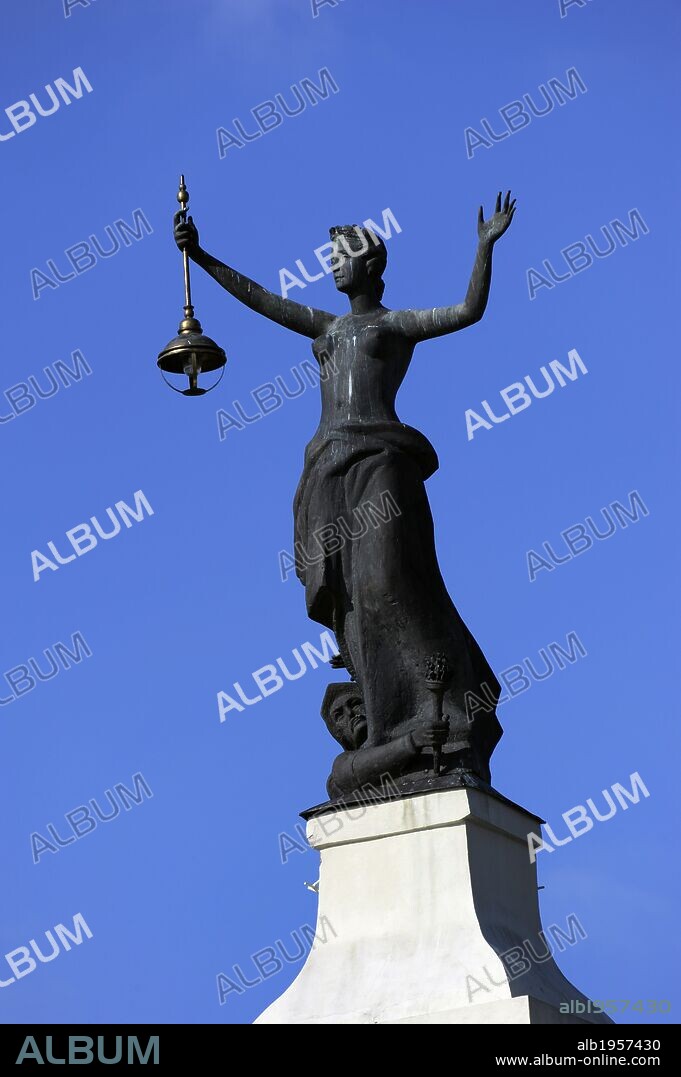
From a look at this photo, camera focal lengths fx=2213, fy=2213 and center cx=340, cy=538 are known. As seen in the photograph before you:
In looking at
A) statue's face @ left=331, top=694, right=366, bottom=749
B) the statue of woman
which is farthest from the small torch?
statue's face @ left=331, top=694, right=366, bottom=749

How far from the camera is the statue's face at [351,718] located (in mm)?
16297

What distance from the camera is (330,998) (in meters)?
15.1

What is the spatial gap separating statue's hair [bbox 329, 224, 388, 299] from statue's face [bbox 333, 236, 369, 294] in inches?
1.1

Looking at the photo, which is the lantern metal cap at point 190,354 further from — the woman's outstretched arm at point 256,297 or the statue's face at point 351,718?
the statue's face at point 351,718

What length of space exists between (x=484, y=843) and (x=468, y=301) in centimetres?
388

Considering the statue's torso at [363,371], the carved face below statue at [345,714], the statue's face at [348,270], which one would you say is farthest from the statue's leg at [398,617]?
the statue's face at [348,270]

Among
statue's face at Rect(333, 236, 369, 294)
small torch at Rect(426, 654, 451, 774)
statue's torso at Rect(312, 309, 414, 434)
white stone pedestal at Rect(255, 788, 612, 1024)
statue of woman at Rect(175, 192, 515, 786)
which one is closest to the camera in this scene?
white stone pedestal at Rect(255, 788, 612, 1024)

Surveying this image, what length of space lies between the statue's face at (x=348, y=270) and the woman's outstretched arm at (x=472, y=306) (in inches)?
17.0

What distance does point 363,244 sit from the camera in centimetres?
1675

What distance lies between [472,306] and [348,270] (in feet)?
3.96

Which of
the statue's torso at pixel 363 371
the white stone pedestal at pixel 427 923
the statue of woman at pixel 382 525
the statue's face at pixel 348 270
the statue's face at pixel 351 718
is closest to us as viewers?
the white stone pedestal at pixel 427 923

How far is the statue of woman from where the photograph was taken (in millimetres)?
15953

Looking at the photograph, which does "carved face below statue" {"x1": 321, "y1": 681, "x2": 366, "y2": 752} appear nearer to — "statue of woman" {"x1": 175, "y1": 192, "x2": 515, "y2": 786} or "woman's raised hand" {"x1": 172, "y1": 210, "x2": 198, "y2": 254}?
"statue of woman" {"x1": 175, "y1": 192, "x2": 515, "y2": 786}
